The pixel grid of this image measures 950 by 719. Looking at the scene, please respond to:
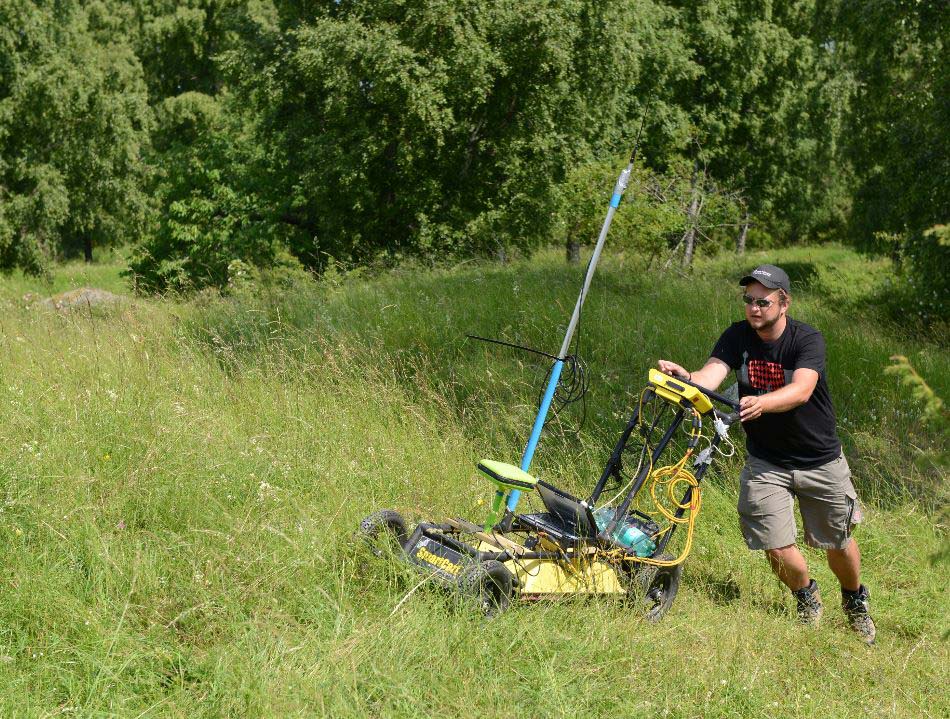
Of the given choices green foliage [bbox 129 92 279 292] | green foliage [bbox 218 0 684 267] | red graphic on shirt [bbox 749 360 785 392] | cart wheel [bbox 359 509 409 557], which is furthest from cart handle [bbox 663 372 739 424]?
green foliage [bbox 129 92 279 292]

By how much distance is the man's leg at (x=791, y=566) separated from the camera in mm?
4641

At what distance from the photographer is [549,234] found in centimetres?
1602

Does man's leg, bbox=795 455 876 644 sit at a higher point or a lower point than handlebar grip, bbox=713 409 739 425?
lower

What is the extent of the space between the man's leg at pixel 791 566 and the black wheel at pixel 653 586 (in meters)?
0.48

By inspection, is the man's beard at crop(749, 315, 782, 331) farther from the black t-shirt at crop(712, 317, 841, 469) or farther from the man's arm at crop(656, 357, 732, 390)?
the man's arm at crop(656, 357, 732, 390)

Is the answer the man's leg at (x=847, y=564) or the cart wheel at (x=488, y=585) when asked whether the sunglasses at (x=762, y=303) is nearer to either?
the man's leg at (x=847, y=564)

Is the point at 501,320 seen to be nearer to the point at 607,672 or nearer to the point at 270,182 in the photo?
the point at 607,672

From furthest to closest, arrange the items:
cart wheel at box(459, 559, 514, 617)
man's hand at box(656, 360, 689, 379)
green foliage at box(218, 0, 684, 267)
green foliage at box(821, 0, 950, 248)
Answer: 1. green foliage at box(218, 0, 684, 267)
2. green foliage at box(821, 0, 950, 248)
3. man's hand at box(656, 360, 689, 379)
4. cart wheel at box(459, 559, 514, 617)

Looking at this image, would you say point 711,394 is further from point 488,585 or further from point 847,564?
point 488,585

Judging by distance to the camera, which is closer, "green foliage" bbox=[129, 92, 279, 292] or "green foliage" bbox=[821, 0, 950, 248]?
"green foliage" bbox=[821, 0, 950, 248]

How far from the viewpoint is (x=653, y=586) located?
15.6 feet

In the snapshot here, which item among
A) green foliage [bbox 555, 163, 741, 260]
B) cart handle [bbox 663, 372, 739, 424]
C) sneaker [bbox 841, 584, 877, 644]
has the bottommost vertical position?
green foliage [bbox 555, 163, 741, 260]

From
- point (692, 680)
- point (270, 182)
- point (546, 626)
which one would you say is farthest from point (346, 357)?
point (270, 182)

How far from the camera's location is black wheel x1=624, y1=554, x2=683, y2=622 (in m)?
4.54
